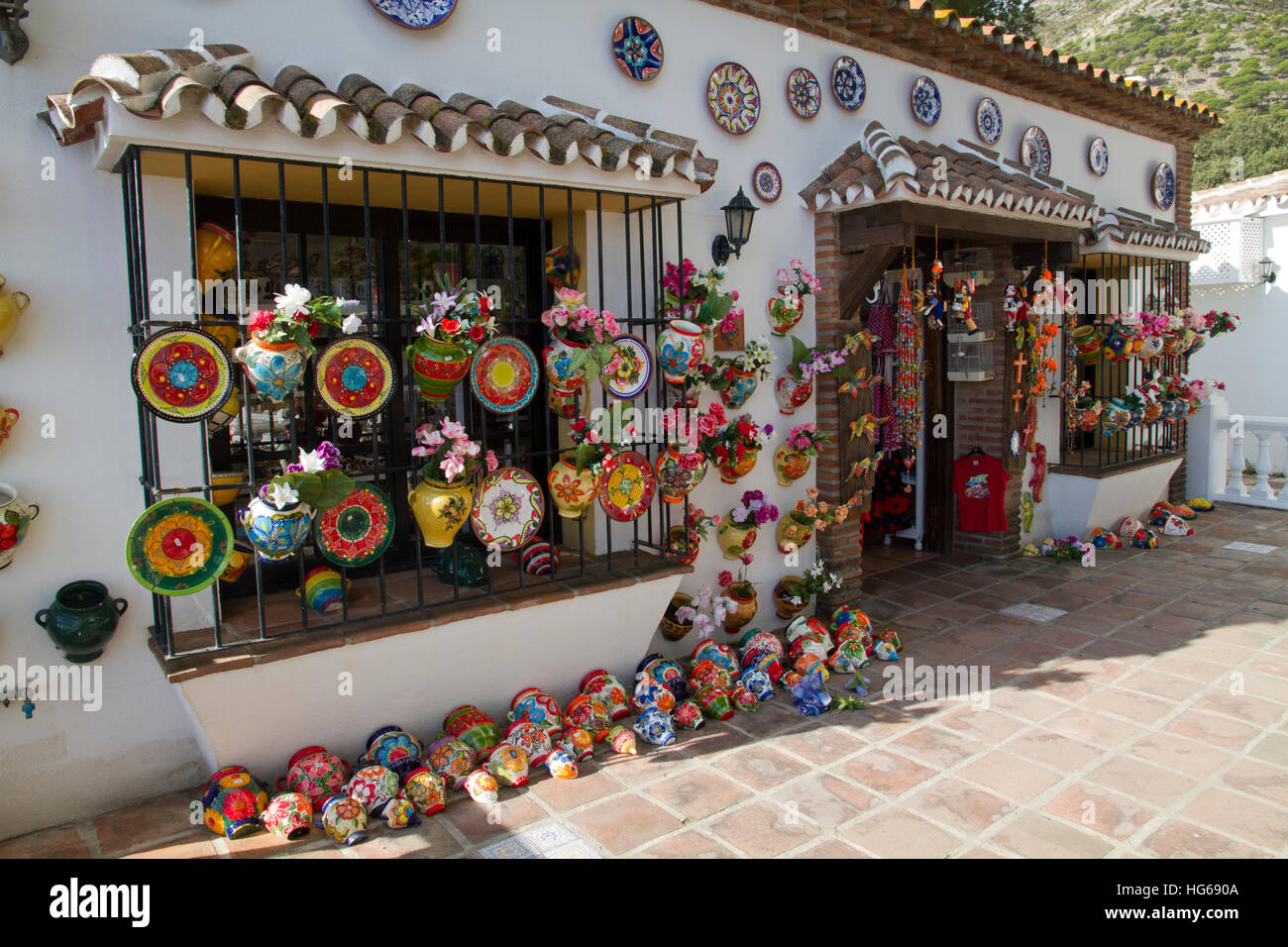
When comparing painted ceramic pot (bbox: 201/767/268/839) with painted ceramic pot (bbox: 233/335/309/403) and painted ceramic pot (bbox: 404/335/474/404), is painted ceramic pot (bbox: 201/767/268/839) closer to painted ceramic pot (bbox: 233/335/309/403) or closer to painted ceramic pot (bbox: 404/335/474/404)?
painted ceramic pot (bbox: 233/335/309/403)

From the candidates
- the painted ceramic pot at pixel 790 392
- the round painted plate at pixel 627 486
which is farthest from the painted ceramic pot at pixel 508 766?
the painted ceramic pot at pixel 790 392

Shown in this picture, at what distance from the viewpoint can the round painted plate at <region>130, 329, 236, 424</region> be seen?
320cm

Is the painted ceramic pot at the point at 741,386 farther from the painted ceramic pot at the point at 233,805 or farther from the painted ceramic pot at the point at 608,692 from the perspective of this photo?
the painted ceramic pot at the point at 233,805

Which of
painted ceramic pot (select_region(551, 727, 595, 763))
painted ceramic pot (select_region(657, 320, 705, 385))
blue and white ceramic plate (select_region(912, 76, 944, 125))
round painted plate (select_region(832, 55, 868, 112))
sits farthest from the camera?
blue and white ceramic plate (select_region(912, 76, 944, 125))

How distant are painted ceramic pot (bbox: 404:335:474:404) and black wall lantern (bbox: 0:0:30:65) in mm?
1799

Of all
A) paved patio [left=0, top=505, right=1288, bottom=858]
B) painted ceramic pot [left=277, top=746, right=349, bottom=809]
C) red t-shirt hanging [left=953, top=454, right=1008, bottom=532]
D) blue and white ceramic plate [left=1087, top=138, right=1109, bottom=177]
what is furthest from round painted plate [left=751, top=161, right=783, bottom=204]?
blue and white ceramic plate [left=1087, top=138, right=1109, bottom=177]

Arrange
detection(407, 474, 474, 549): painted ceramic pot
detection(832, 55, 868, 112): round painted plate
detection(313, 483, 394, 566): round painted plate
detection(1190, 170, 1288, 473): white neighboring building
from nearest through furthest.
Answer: detection(313, 483, 394, 566): round painted plate
detection(407, 474, 474, 549): painted ceramic pot
detection(832, 55, 868, 112): round painted plate
detection(1190, 170, 1288, 473): white neighboring building

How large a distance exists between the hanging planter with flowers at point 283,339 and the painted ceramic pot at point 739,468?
2672 mm

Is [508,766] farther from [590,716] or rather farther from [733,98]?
[733,98]

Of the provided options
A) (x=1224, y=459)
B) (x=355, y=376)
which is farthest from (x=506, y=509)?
(x=1224, y=459)

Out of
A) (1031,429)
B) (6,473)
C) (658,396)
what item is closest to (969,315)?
(1031,429)

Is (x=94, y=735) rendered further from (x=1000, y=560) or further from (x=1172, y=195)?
(x=1172, y=195)

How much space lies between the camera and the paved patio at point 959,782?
333cm

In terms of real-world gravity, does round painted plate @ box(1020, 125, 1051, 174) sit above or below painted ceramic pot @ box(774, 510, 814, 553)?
above
